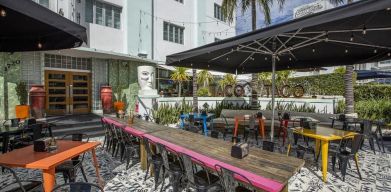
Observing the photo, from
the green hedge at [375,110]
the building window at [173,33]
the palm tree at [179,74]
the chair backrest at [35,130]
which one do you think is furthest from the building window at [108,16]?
the green hedge at [375,110]

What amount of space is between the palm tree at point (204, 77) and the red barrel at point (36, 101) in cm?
1154

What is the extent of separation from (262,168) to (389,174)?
4.22m

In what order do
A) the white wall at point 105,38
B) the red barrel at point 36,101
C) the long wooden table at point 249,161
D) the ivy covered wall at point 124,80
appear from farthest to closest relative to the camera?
the ivy covered wall at point 124,80
the white wall at point 105,38
the red barrel at point 36,101
the long wooden table at point 249,161

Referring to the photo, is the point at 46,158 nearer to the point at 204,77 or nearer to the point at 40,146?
the point at 40,146

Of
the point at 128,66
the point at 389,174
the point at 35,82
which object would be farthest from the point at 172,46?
the point at 389,174

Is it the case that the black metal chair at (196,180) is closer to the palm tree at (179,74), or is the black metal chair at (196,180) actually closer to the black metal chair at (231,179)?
the black metal chair at (231,179)

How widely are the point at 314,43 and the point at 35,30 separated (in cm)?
589

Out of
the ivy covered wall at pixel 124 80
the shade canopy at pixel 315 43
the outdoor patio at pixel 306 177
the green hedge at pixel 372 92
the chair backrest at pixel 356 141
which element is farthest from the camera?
the ivy covered wall at pixel 124 80

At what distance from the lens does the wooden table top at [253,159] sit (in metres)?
2.62

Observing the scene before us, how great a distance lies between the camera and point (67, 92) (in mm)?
11633

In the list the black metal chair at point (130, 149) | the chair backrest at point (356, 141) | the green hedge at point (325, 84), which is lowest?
the black metal chair at point (130, 149)

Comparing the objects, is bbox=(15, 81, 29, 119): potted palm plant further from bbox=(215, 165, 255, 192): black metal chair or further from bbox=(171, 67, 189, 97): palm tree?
bbox=(215, 165, 255, 192): black metal chair

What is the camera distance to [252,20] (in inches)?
447

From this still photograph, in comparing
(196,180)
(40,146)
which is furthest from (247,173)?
(40,146)
